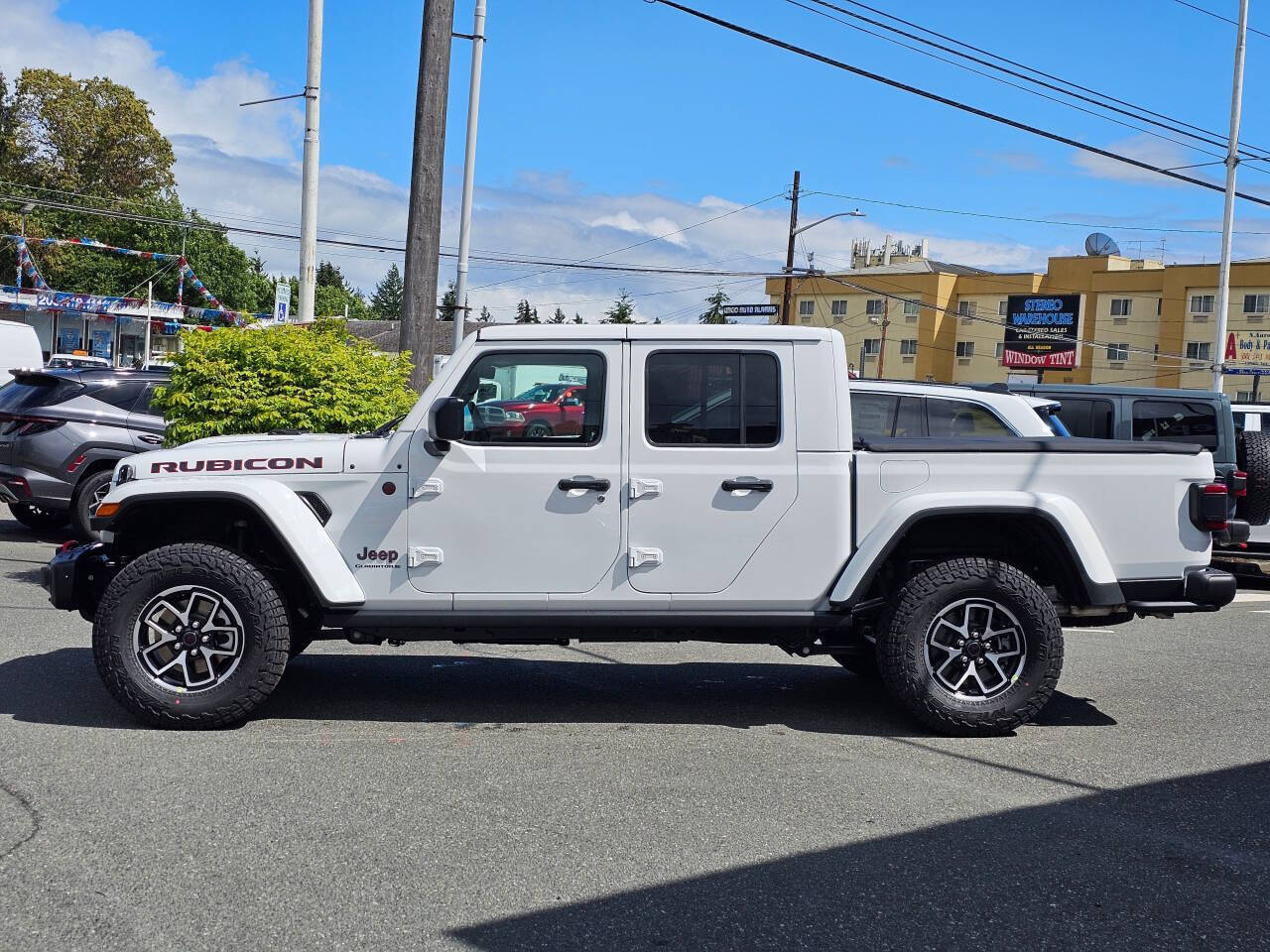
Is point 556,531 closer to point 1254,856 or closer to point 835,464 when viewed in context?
point 835,464

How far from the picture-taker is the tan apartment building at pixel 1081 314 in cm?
6512

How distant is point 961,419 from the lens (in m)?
9.93

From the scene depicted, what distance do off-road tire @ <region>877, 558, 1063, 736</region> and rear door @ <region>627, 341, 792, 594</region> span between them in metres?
0.80

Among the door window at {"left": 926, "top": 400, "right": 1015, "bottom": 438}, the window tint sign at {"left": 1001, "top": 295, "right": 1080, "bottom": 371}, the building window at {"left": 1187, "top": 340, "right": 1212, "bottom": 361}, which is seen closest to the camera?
the door window at {"left": 926, "top": 400, "right": 1015, "bottom": 438}

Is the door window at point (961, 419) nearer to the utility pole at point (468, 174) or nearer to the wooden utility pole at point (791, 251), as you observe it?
the utility pole at point (468, 174)

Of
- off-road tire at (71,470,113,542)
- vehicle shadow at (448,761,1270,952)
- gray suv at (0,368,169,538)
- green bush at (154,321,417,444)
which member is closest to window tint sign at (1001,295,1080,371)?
gray suv at (0,368,169,538)

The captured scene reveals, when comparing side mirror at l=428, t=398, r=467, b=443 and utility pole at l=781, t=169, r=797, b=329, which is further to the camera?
utility pole at l=781, t=169, r=797, b=329

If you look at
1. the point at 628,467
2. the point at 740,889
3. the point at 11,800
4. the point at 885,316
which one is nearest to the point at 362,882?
the point at 740,889

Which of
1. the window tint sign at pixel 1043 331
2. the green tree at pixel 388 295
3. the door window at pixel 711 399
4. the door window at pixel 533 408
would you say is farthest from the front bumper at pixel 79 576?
the green tree at pixel 388 295

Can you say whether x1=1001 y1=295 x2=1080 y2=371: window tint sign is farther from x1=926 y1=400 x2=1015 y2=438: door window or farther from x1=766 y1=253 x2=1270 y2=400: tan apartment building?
x1=926 y1=400 x2=1015 y2=438: door window

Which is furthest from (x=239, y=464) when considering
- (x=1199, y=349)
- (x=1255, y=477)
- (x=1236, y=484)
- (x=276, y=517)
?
(x=1199, y=349)

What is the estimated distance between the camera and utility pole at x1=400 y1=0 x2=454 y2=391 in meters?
11.9

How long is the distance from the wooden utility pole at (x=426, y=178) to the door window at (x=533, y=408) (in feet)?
19.0

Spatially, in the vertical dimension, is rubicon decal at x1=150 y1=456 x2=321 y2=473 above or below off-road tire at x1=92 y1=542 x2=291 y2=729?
above
